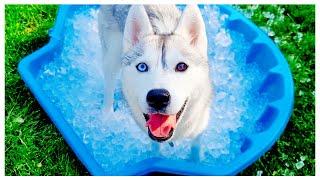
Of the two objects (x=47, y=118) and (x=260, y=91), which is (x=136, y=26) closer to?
(x=47, y=118)

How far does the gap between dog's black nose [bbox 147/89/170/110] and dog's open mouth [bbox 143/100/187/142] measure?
5.1 inches

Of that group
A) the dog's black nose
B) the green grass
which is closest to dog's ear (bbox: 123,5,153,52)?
the dog's black nose

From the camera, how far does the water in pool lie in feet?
12.8

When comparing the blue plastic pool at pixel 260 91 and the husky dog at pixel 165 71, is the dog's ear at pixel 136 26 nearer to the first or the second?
the husky dog at pixel 165 71

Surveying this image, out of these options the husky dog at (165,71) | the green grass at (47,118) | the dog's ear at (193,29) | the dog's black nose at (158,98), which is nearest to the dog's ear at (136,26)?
the husky dog at (165,71)

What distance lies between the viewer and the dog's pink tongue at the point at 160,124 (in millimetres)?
3191

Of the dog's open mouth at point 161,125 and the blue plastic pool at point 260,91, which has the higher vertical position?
the dog's open mouth at point 161,125

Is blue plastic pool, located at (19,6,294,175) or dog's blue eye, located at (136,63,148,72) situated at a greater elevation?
dog's blue eye, located at (136,63,148,72)

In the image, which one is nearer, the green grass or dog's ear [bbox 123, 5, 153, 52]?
dog's ear [bbox 123, 5, 153, 52]

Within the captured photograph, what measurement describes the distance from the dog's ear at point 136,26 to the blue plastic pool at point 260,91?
71cm

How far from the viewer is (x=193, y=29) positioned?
3.21 meters

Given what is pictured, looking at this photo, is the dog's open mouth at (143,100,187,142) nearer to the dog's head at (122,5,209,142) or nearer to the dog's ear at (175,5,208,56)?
the dog's head at (122,5,209,142)

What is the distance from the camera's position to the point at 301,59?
177 inches

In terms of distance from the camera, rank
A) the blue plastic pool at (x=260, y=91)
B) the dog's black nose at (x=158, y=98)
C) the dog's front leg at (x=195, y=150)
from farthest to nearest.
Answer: the dog's front leg at (x=195, y=150) < the blue plastic pool at (x=260, y=91) < the dog's black nose at (x=158, y=98)
